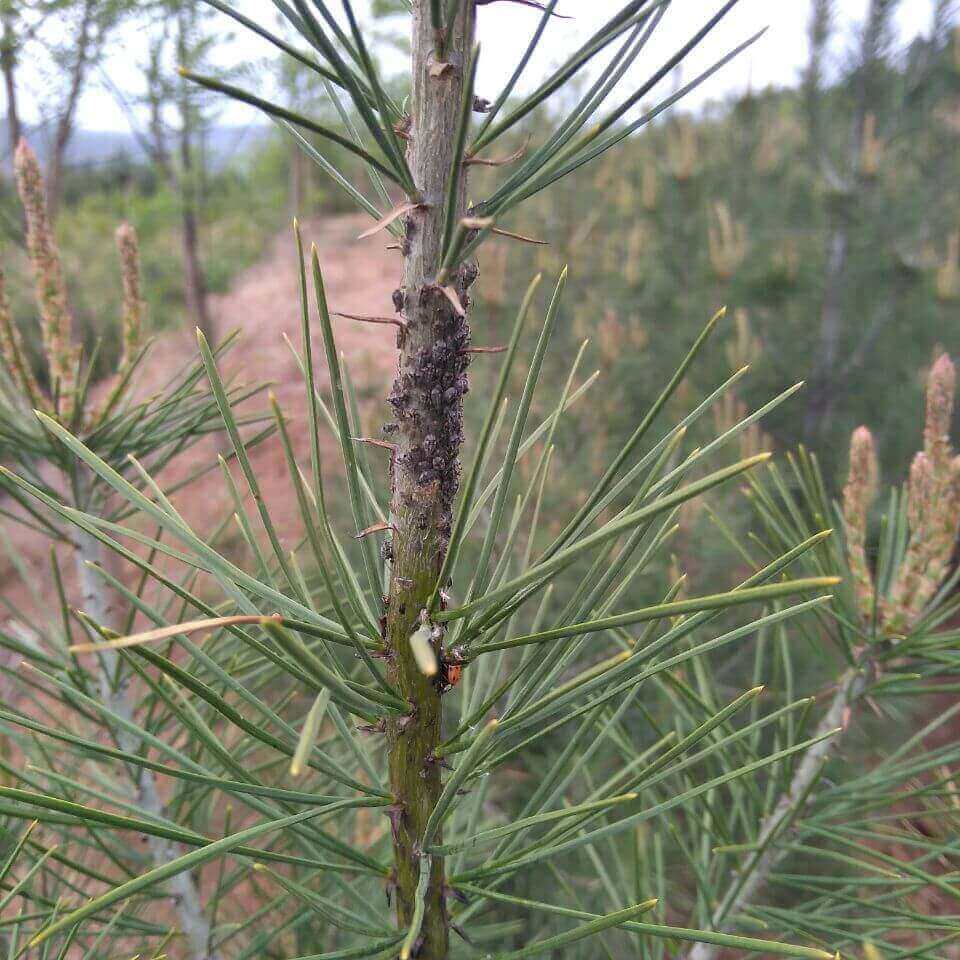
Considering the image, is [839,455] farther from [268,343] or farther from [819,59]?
[268,343]

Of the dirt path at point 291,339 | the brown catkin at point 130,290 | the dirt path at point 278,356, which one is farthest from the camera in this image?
the dirt path at point 291,339

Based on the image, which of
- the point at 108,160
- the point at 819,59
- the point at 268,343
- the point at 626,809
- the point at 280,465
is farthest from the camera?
the point at 268,343

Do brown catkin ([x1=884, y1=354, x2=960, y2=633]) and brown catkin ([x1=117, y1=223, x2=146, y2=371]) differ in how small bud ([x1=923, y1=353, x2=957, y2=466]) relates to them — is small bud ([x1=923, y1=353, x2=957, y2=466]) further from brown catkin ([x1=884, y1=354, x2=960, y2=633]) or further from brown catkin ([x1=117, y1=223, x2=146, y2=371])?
brown catkin ([x1=117, y1=223, x2=146, y2=371])

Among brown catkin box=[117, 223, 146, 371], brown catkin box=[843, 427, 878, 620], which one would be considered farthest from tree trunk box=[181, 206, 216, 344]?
brown catkin box=[843, 427, 878, 620]

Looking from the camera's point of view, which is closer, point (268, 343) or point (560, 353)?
point (560, 353)

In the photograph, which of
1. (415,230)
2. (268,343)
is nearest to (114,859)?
(415,230)

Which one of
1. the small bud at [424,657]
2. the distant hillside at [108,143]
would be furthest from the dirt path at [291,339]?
the small bud at [424,657]

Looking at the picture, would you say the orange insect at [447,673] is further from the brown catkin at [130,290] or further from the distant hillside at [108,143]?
the distant hillside at [108,143]
